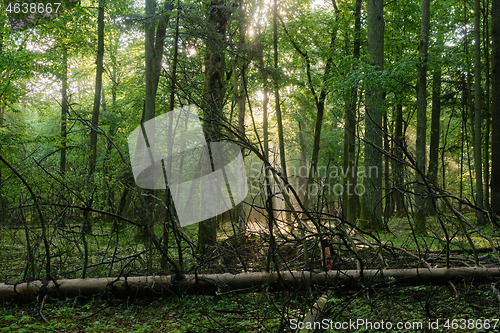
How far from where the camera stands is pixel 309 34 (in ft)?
54.5

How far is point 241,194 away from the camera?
14.3 meters

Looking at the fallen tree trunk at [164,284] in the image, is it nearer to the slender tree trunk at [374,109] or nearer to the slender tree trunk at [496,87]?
the slender tree trunk at [374,109]

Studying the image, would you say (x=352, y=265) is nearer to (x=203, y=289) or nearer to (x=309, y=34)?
(x=203, y=289)

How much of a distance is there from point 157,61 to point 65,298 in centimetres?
702

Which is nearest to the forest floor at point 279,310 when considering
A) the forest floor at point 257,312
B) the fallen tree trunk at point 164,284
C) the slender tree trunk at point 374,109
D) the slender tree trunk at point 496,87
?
the forest floor at point 257,312

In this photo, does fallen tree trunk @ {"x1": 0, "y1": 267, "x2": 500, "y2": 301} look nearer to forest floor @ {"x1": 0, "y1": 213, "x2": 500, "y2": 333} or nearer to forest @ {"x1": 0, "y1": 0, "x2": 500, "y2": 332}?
forest @ {"x1": 0, "y1": 0, "x2": 500, "y2": 332}

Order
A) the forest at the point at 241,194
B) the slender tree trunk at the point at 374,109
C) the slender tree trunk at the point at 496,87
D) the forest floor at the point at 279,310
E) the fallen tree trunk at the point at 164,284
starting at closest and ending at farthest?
the forest floor at the point at 279,310
the forest at the point at 241,194
the fallen tree trunk at the point at 164,284
the slender tree trunk at the point at 374,109
the slender tree trunk at the point at 496,87

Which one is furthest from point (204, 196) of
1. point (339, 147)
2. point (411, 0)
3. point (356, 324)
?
point (339, 147)

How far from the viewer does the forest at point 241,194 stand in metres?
4.41

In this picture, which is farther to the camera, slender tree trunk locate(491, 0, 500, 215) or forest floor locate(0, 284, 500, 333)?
slender tree trunk locate(491, 0, 500, 215)

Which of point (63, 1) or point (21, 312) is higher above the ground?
point (63, 1)

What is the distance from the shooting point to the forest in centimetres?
441

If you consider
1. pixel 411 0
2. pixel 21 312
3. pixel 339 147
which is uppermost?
pixel 411 0

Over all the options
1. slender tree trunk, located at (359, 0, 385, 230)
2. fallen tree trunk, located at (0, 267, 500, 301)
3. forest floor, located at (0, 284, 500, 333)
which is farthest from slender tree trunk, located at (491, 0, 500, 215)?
fallen tree trunk, located at (0, 267, 500, 301)
